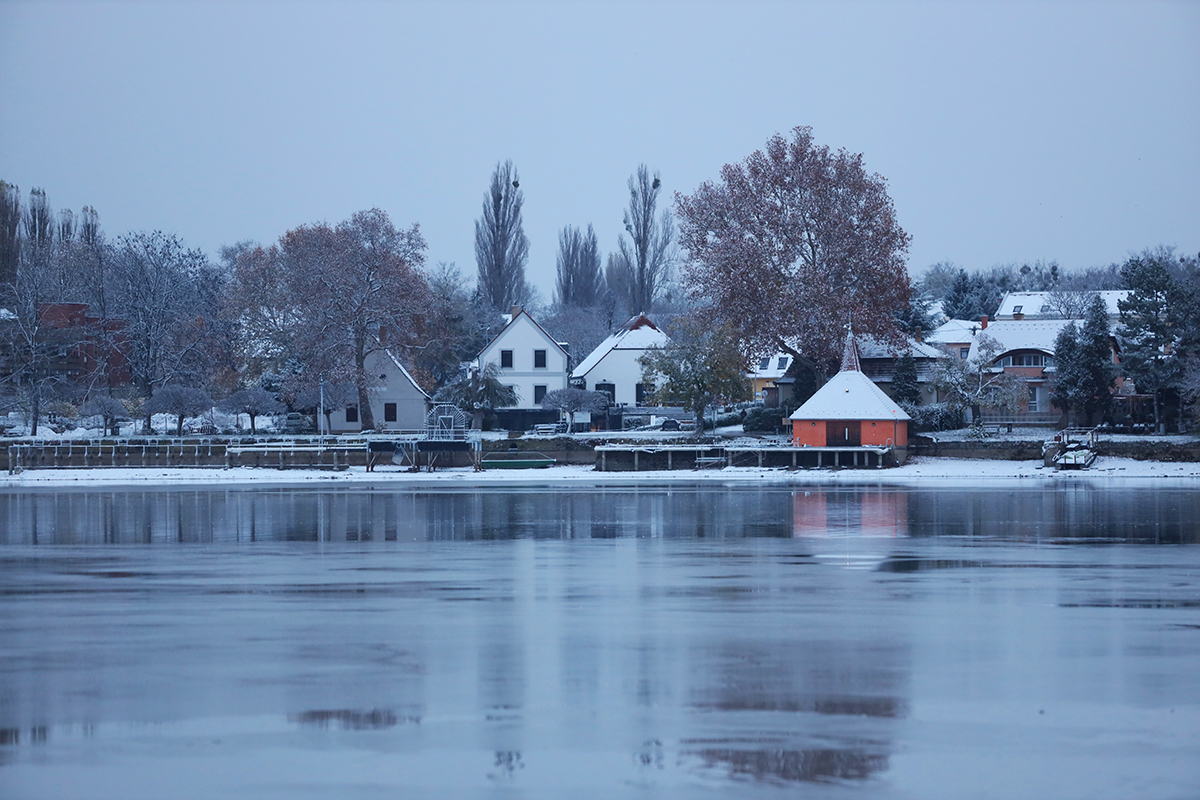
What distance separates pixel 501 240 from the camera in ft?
323

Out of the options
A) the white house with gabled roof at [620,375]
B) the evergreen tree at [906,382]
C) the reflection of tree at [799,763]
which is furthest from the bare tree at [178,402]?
the reflection of tree at [799,763]

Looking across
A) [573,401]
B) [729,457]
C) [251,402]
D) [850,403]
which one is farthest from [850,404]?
[251,402]

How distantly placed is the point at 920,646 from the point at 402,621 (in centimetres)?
651

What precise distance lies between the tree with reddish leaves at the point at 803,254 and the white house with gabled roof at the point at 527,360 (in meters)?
15.5

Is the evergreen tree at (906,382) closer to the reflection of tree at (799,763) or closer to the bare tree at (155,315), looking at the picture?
the bare tree at (155,315)

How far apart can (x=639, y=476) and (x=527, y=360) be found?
24.9 meters

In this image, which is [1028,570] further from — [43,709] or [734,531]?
[43,709]

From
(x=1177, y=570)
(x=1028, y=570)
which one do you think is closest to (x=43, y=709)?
(x=1028, y=570)

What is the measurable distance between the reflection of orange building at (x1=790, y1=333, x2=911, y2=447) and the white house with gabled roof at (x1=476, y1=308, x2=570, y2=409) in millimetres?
22036

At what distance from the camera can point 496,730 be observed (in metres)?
11.3

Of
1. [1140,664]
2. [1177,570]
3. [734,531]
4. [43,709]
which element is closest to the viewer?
[43,709]

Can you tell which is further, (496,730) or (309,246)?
(309,246)

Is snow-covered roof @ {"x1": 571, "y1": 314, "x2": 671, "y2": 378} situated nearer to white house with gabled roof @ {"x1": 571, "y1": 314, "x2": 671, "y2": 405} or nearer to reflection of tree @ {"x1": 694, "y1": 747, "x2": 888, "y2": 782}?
white house with gabled roof @ {"x1": 571, "y1": 314, "x2": 671, "y2": 405}

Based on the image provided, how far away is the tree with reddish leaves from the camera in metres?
58.5
